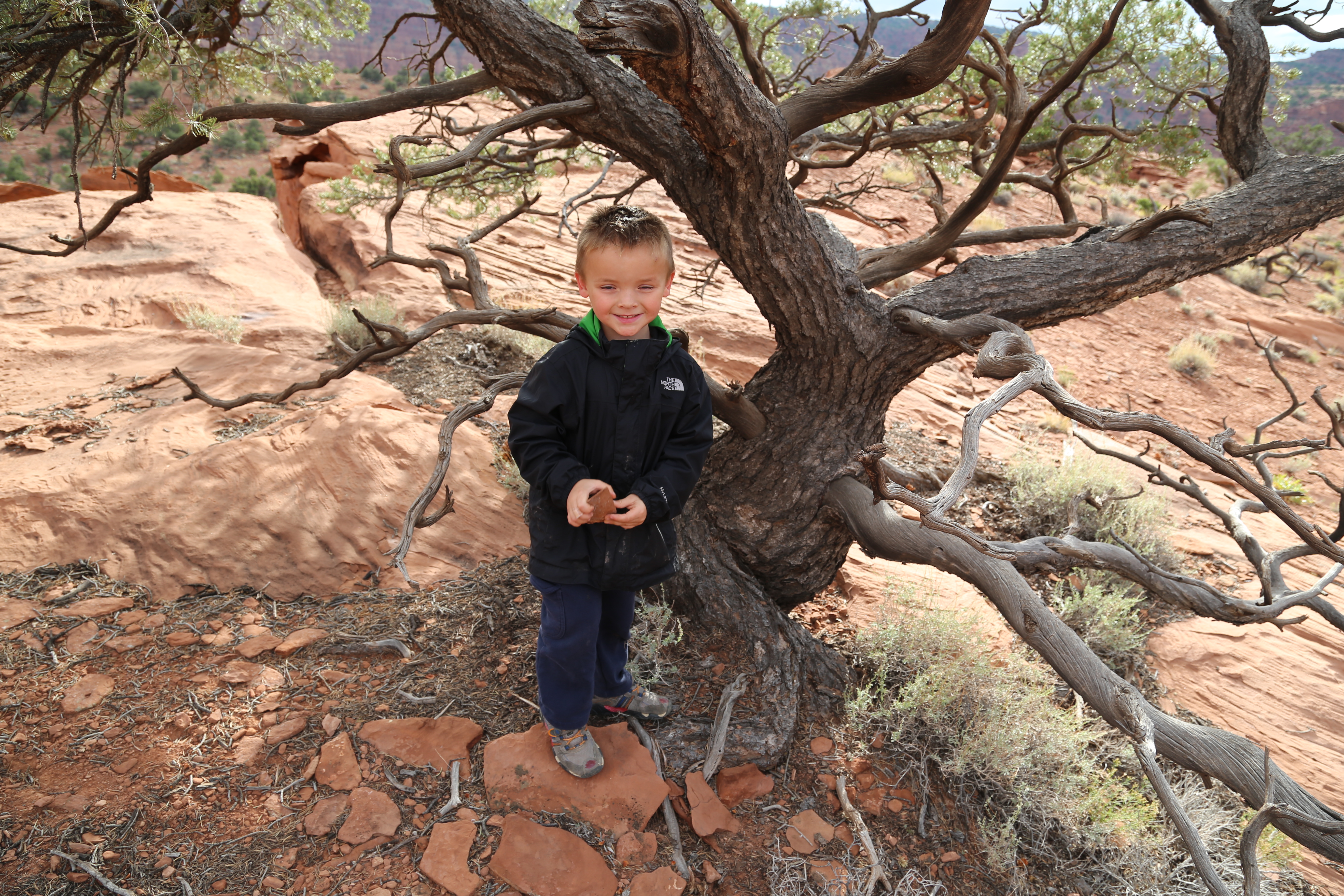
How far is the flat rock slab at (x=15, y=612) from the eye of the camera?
2500mm

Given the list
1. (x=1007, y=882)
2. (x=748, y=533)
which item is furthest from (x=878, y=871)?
(x=748, y=533)

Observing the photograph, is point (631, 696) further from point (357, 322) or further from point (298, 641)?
point (357, 322)

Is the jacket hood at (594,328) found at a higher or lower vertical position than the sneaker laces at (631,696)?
higher

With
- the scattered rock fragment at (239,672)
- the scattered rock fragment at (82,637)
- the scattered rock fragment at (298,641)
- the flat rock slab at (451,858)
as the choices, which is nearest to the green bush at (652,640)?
the flat rock slab at (451,858)

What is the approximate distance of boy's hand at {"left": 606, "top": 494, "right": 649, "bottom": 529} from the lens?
1.76 m

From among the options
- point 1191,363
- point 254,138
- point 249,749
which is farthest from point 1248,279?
point 254,138

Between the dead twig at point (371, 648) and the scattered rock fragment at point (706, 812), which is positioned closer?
the scattered rock fragment at point (706, 812)

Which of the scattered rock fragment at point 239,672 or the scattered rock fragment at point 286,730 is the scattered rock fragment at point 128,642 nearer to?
the scattered rock fragment at point 239,672

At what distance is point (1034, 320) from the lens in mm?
2541

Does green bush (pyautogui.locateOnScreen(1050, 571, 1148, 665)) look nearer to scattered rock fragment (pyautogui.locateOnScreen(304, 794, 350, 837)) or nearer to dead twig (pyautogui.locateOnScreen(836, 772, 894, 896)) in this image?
dead twig (pyautogui.locateOnScreen(836, 772, 894, 896))

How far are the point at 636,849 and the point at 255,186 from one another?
78.5ft

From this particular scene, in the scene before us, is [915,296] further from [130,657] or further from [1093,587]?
[130,657]

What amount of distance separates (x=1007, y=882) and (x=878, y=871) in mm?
488

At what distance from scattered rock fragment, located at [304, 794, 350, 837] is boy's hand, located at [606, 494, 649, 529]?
1.08 meters
